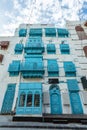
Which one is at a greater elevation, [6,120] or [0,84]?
[0,84]

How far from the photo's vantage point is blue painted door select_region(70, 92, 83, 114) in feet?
50.9

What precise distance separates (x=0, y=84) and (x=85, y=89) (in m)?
8.89

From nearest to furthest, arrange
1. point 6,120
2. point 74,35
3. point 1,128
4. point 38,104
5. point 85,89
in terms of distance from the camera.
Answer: point 1,128 < point 6,120 < point 38,104 < point 85,89 < point 74,35

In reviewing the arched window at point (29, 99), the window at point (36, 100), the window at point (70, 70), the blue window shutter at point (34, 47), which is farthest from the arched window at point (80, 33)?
the arched window at point (29, 99)

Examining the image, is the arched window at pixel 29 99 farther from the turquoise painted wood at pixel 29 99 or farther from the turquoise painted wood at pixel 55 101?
the turquoise painted wood at pixel 55 101

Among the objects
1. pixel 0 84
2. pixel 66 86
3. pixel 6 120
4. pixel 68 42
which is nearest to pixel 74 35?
pixel 68 42

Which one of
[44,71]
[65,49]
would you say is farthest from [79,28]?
[44,71]

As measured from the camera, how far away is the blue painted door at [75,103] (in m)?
15.5

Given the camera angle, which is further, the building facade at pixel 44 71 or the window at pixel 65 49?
the window at pixel 65 49

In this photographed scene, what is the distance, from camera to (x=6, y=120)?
13711 mm

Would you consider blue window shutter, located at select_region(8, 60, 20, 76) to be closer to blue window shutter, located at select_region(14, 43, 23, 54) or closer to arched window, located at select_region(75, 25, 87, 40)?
blue window shutter, located at select_region(14, 43, 23, 54)

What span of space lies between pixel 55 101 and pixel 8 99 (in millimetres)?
4580

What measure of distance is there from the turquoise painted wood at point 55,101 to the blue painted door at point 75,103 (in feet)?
3.99

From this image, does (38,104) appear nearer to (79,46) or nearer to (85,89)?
(85,89)
